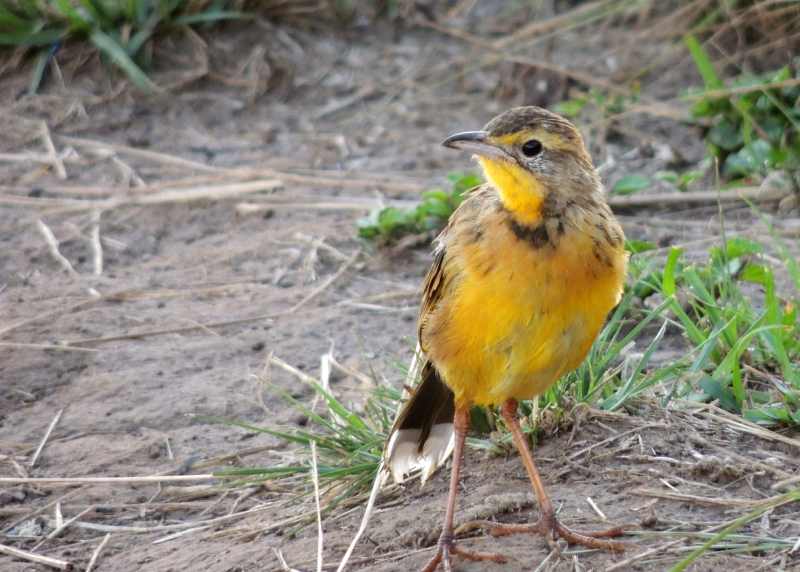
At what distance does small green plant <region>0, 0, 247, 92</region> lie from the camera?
8852 mm

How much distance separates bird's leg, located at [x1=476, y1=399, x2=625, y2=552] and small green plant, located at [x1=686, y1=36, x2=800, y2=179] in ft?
9.46

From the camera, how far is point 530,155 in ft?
13.7

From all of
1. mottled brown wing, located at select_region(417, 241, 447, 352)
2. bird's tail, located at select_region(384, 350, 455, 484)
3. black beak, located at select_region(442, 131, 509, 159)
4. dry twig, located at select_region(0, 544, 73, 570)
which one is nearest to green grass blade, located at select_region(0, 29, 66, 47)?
dry twig, located at select_region(0, 544, 73, 570)

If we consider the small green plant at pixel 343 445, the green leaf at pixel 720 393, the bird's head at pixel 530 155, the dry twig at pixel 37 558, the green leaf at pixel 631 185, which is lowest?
the dry twig at pixel 37 558

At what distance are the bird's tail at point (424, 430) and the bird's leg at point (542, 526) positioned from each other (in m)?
0.38

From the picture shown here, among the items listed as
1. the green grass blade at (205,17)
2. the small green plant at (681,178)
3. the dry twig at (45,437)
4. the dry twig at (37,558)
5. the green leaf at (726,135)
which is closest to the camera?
the dry twig at (37,558)

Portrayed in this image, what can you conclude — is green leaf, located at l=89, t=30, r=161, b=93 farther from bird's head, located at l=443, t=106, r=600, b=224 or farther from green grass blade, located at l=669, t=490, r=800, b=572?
green grass blade, located at l=669, t=490, r=800, b=572

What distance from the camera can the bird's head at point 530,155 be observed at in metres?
4.12

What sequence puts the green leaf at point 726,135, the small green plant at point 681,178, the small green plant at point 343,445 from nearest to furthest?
1. the small green plant at point 343,445
2. the small green plant at point 681,178
3. the green leaf at point 726,135

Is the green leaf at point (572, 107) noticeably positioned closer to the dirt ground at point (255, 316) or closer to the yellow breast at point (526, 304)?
the dirt ground at point (255, 316)

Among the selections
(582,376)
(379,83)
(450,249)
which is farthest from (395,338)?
(379,83)

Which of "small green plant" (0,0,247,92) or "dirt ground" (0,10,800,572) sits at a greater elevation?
"small green plant" (0,0,247,92)

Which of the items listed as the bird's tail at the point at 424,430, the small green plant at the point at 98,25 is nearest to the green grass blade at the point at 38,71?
the small green plant at the point at 98,25

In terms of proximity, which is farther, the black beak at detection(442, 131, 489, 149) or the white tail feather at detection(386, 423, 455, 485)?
the white tail feather at detection(386, 423, 455, 485)
